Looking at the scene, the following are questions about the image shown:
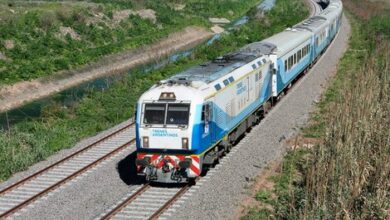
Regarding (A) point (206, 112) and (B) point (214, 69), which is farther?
(B) point (214, 69)

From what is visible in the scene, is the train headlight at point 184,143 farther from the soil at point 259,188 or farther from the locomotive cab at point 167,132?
the soil at point 259,188

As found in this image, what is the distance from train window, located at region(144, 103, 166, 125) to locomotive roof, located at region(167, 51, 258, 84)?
1463 millimetres

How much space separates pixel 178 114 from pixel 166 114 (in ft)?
1.50

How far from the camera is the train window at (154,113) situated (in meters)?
20.1

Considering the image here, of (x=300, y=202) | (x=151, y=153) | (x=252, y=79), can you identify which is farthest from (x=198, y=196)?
(x=252, y=79)

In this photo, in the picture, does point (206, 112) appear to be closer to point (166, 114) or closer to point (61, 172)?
point (166, 114)

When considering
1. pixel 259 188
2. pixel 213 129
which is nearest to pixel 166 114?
pixel 213 129

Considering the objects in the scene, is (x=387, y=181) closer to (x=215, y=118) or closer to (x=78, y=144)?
(x=215, y=118)

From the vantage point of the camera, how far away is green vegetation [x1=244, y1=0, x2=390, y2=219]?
16266mm

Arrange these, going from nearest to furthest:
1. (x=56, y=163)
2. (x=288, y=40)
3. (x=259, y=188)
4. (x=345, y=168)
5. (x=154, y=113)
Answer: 1. (x=345, y=168)
2. (x=154, y=113)
3. (x=259, y=188)
4. (x=56, y=163)
5. (x=288, y=40)

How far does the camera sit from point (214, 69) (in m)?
24.0

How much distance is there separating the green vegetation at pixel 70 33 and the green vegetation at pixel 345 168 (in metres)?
27.6

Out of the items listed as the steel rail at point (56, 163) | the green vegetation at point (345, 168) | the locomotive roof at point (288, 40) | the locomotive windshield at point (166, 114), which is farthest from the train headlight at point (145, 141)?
the locomotive roof at point (288, 40)

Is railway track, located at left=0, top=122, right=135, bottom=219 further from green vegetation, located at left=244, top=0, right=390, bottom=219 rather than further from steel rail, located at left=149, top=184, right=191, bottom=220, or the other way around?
green vegetation, located at left=244, top=0, right=390, bottom=219
